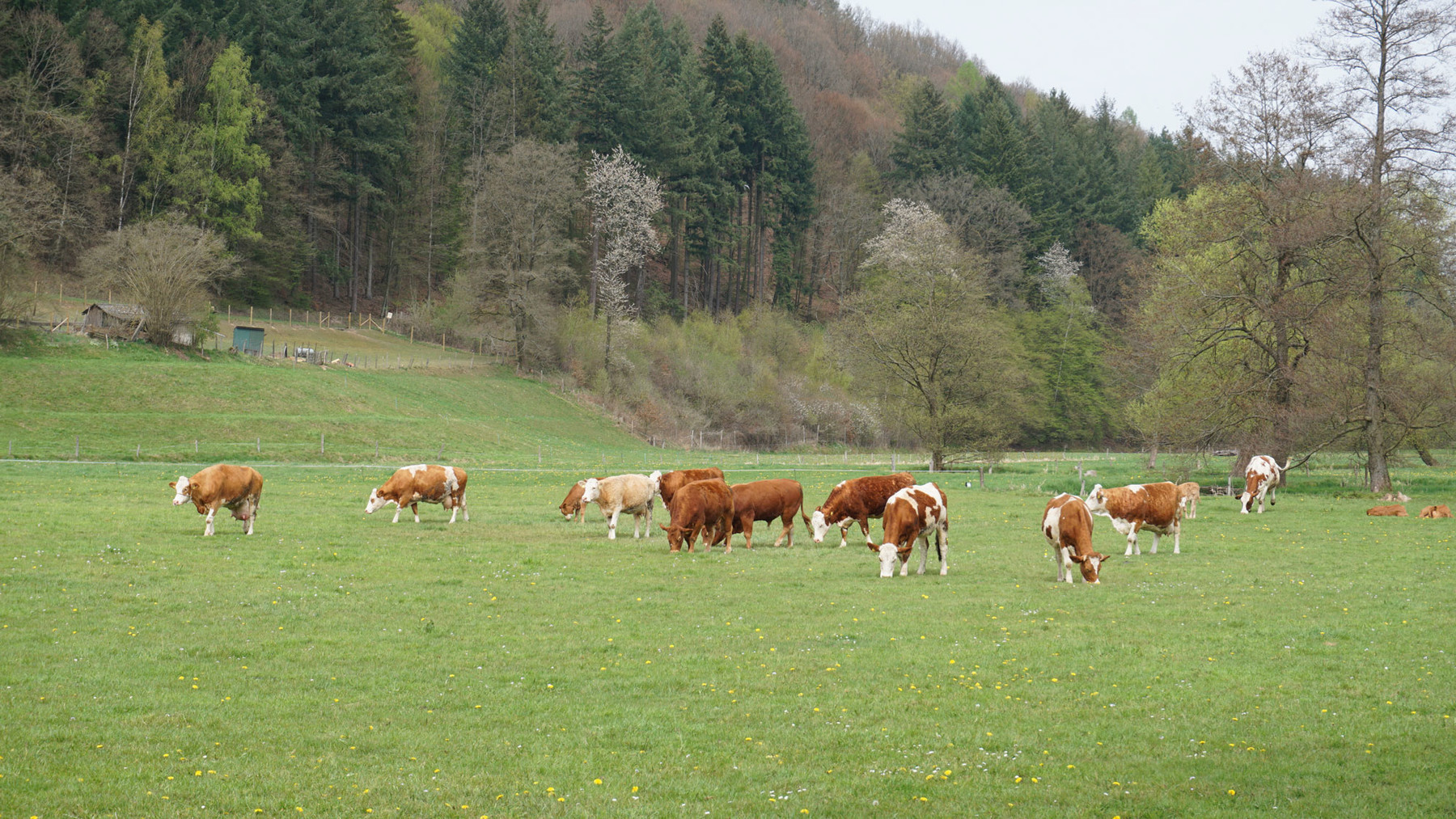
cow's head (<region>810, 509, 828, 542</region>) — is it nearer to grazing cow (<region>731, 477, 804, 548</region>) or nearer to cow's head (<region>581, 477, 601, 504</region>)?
grazing cow (<region>731, 477, 804, 548</region>)

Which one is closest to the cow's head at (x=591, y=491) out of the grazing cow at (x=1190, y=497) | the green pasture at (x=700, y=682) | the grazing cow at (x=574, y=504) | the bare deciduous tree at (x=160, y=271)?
the grazing cow at (x=574, y=504)

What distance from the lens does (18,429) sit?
4441 cm

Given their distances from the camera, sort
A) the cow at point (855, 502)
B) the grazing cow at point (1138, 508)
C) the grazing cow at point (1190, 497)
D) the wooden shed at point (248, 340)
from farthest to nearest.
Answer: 1. the wooden shed at point (248, 340)
2. the grazing cow at point (1190, 497)
3. the cow at point (855, 502)
4. the grazing cow at point (1138, 508)

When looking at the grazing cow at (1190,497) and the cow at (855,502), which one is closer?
the cow at (855,502)

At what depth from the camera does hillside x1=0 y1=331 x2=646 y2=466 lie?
44.9 m

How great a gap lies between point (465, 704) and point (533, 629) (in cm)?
365

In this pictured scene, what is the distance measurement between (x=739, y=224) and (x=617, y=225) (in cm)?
2041

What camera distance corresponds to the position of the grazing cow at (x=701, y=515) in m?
22.5

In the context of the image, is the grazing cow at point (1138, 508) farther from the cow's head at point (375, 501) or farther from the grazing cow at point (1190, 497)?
the cow's head at point (375, 501)

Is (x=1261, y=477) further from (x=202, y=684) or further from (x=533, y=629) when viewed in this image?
(x=202, y=684)

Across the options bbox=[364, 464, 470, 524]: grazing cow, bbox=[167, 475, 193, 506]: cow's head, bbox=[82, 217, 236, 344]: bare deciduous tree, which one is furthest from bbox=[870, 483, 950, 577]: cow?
bbox=[82, 217, 236, 344]: bare deciduous tree

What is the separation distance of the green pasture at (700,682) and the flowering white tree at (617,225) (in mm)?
59501

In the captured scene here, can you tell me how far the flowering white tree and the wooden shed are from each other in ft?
78.7

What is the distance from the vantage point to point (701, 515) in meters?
22.7
